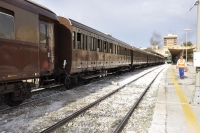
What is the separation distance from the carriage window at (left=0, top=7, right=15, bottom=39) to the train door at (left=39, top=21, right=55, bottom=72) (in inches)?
57.4

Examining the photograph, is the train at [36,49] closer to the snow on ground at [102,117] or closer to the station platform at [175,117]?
the snow on ground at [102,117]

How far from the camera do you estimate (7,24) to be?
5.19m

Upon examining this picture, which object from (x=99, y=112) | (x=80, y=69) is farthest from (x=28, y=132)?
(x=80, y=69)

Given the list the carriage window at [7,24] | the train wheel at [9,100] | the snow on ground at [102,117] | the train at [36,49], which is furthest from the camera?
the train wheel at [9,100]

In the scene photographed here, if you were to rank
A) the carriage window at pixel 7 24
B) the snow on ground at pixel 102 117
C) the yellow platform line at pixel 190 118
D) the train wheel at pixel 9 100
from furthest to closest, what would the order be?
the train wheel at pixel 9 100
the carriage window at pixel 7 24
the snow on ground at pixel 102 117
the yellow platform line at pixel 190 118

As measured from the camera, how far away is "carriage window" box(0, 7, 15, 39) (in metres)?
5.02

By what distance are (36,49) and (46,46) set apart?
0.92 metres

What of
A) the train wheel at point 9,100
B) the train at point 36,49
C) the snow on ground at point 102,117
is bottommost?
the snow on ground at point 102,117

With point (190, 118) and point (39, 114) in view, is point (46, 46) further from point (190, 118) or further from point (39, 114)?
point (190, 118)

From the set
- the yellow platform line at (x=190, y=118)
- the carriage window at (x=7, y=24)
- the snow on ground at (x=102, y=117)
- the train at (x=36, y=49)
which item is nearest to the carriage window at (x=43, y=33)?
the train at (x=36, y=49)

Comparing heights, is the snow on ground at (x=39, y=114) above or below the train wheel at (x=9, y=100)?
below

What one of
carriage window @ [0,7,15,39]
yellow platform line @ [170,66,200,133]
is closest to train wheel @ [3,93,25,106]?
carriage window @ [0,7,15,39]

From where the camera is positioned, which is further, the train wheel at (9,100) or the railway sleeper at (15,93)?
the train wheel at (9,100)

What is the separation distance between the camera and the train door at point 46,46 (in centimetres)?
678
